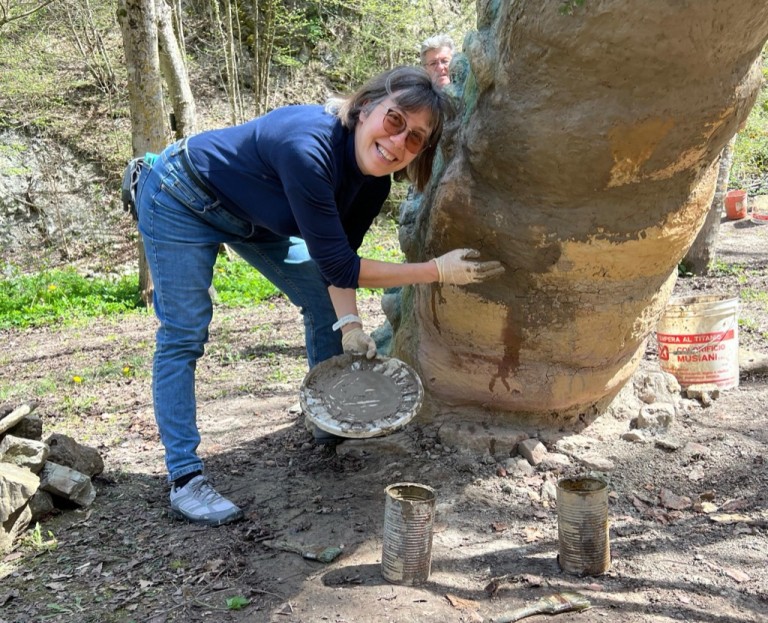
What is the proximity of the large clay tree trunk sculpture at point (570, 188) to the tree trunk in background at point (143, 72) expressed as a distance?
4149 mm

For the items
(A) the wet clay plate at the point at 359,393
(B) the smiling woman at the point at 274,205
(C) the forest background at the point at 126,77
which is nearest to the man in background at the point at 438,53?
(B) the smiling woman at the point at 274,205

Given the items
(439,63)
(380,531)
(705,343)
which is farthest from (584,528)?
(439,63)

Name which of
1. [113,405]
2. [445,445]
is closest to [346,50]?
[113,405]

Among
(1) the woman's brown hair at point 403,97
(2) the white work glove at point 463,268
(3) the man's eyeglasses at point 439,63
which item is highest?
(3) the man's eyeglasses at point 439,63

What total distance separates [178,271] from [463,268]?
39.8 inches

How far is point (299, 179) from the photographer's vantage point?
2.23 meters

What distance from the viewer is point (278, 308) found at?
7.19 metres

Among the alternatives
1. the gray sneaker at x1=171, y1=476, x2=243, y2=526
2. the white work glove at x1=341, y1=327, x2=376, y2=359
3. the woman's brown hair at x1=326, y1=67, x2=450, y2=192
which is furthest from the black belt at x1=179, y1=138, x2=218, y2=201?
the gray sneaker at x1=171, y1=476, x2=243, y2=526

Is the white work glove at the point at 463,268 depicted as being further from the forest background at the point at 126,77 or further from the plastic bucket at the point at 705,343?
the forest background at the point at 126,77

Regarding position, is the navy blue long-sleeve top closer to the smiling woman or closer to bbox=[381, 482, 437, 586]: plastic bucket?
the smiling woman

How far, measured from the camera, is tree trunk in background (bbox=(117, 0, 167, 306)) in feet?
19.9

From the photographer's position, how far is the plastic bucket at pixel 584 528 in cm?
211

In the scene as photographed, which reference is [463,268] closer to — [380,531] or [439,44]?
[380,531]

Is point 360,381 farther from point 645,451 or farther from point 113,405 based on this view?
point 113,405
